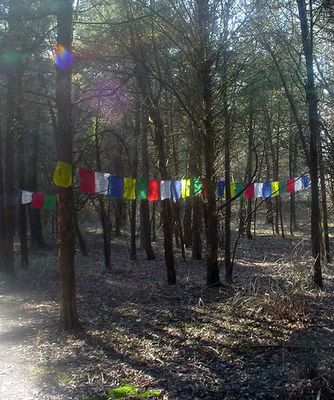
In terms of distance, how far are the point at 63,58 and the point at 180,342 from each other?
4.34 m

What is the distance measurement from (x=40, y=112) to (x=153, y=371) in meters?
11.9

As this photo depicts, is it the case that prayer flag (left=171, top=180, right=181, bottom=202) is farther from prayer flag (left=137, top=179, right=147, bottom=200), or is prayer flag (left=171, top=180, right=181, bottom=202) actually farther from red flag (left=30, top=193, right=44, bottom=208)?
red flag (left=30, top=193, right=44, bottom=208)

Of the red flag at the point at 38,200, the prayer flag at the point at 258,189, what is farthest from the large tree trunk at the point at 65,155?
→ the prayer flag at the point at 258,189

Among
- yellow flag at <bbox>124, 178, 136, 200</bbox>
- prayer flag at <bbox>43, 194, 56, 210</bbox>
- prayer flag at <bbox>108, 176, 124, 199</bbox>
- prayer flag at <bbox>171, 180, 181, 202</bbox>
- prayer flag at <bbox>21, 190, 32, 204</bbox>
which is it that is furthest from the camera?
prayer flag at <bbox>43, 194, 56, 210</bbox>

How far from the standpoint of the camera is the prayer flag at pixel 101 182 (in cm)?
1090

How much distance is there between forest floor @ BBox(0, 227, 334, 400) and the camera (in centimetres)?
513

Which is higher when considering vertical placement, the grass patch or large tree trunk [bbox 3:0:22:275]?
large tree trunk [bbox 3:0:22:275]

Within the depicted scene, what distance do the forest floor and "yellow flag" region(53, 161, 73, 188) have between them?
2.23m

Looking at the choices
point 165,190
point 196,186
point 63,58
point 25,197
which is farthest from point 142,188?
point 63,58

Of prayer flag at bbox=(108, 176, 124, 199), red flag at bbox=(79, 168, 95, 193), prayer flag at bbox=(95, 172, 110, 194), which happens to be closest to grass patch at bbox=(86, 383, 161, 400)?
red flag at bbox=(79, 168, 95, 193)

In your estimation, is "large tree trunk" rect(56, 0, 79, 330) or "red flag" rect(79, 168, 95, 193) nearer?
"large tree trunk" rect(56, 0, 79, 330)

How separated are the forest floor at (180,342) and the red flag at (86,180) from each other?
7.62ft

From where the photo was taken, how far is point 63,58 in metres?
7.21

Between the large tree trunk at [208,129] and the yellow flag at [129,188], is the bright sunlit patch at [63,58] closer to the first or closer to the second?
the large tree trunk at [208,129]
